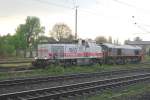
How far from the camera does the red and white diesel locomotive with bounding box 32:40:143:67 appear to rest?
32.0 m

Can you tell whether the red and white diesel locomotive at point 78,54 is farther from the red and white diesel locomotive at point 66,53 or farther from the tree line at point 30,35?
the tree line at point 30,35

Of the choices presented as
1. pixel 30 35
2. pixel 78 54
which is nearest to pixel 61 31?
pixel 30 35

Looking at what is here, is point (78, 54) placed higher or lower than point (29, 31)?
lower

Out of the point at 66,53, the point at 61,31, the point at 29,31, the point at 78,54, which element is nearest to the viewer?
the point at 66,53

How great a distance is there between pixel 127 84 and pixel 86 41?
16.2 meters

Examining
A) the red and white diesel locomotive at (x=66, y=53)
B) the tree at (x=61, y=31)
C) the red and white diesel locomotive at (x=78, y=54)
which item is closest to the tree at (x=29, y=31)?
the tree at (x=61, y=31)

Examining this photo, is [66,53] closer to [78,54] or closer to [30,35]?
[78,54]

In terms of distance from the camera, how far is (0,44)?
82.4 metres

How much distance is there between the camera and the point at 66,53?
32.7 meters

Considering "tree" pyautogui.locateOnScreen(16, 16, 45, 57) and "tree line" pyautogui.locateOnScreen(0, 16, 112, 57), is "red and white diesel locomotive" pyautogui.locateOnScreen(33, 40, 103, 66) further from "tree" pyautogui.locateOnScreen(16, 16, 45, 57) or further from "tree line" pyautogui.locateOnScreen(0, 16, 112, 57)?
"tree" pyautogui.locateOnScreen(16, 16, 45, 57)

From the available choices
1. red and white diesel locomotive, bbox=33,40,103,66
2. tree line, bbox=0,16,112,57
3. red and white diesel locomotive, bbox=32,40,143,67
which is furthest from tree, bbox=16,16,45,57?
red and white diesel locomotive, bbox=33,40,103,66

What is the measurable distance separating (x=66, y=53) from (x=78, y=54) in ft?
7.25

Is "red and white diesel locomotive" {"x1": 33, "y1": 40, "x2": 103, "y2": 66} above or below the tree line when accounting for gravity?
below

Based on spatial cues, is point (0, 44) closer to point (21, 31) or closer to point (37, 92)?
point (21, 31)
